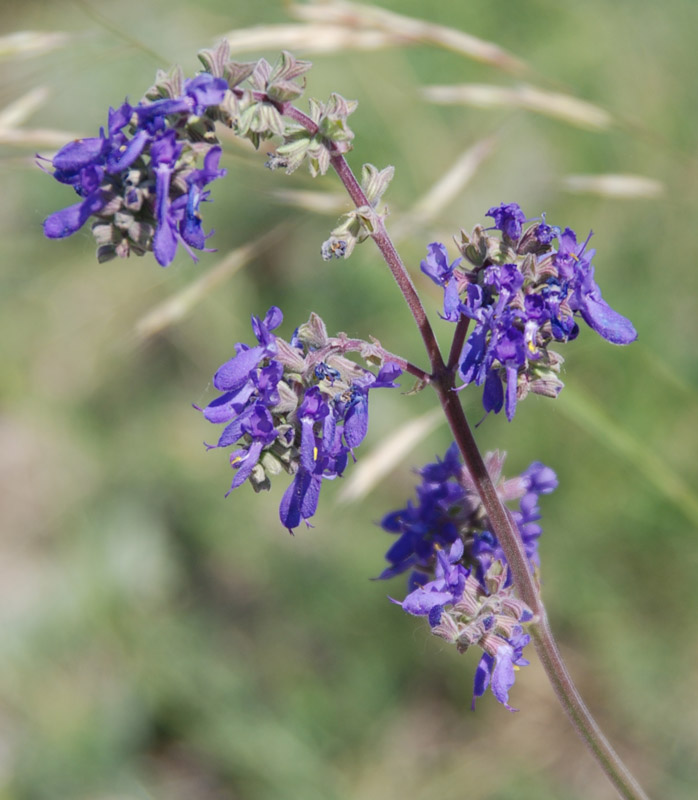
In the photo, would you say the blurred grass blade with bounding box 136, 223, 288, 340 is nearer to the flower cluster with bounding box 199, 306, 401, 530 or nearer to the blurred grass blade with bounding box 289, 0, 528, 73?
the blurred grass blade with bounding box 289, 0, 528, 73

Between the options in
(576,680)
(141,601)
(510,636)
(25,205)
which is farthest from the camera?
(25,205)

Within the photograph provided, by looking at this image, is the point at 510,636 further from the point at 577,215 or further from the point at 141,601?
the point at 577,215

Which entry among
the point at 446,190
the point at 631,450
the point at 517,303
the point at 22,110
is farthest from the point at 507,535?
the point at 22,110

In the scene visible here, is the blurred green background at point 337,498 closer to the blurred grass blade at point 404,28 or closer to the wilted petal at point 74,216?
the blurred grass blade at point 404,28

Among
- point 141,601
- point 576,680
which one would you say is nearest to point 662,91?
point 576,680

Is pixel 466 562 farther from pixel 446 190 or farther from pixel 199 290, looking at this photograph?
pixel 446 190

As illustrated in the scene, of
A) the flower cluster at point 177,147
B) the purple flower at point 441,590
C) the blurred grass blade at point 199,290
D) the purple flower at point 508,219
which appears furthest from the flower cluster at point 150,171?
the blurred grass blade at point 199,290
